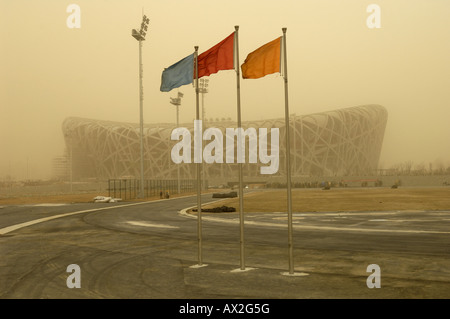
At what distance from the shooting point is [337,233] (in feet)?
62.0

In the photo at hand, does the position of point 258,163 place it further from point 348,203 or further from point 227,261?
point 227,261

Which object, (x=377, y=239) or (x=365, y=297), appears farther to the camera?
(x=377, y=239)

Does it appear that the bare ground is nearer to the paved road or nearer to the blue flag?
the paved road

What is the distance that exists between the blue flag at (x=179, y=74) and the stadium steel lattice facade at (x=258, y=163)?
5056 inches

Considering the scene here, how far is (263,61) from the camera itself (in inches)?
450

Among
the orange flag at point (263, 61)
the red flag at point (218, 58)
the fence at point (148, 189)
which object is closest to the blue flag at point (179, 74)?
the red flag at point (218, 58)

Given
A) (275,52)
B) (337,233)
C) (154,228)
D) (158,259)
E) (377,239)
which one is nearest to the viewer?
(275,52)

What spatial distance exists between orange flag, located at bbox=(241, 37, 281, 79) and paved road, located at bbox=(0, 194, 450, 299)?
16.4ft

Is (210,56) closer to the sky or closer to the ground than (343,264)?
closer to the sky

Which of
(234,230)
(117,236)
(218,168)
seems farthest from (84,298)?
(218,168)

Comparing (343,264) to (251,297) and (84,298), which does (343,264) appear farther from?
(84,298)

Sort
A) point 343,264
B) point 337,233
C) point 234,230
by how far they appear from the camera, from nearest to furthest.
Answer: point 343,264
point 337,233
point 234,230

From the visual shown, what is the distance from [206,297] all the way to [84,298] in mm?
2368

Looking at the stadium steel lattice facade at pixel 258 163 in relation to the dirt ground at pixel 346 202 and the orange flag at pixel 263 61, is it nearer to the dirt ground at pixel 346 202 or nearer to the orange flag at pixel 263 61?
the dirt ground at pixel 346 202
